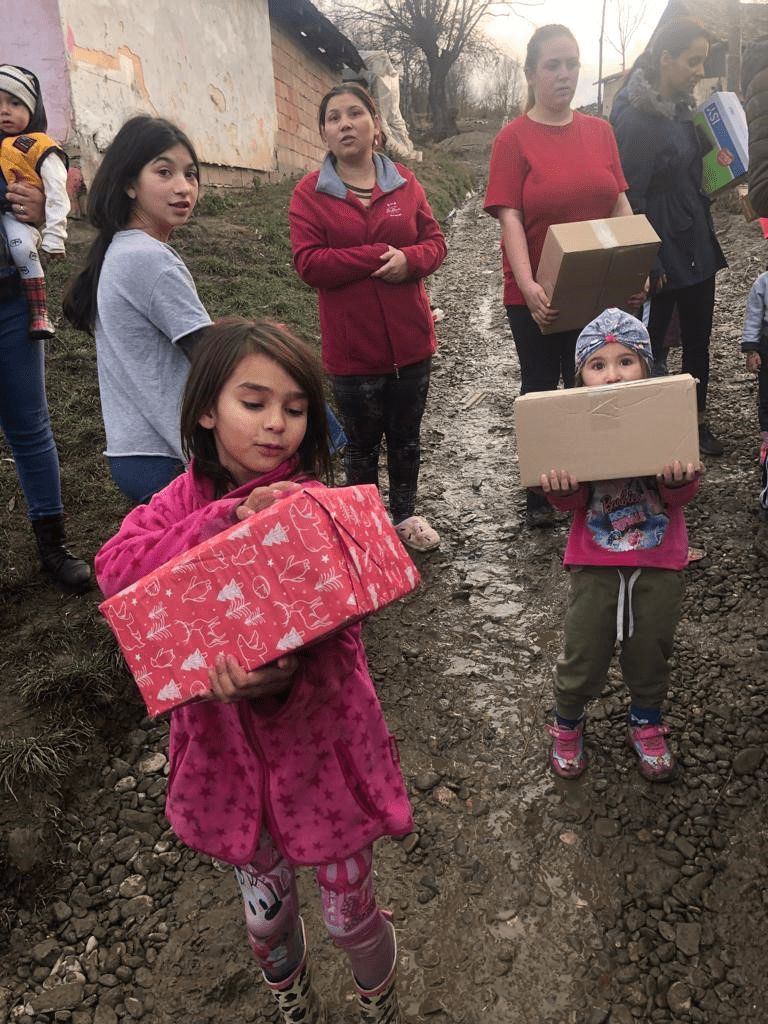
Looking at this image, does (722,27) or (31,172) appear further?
(722,27)

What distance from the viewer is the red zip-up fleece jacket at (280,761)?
132 centimetres

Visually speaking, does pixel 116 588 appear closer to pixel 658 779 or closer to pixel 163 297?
pixel 163 297

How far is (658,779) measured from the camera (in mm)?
2170

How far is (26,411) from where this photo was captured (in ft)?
9.29

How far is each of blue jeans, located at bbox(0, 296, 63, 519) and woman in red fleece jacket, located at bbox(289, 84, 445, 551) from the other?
3.62 ft

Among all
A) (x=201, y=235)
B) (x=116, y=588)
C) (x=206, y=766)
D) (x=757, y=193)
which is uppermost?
(x=201, y=235)

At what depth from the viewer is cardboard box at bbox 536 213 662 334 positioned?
267cm

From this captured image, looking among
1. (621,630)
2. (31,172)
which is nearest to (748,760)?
(621,630)

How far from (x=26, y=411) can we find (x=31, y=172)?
101 cm

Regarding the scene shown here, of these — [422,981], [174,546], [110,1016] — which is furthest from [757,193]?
[110,1016]

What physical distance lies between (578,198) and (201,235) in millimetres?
5774

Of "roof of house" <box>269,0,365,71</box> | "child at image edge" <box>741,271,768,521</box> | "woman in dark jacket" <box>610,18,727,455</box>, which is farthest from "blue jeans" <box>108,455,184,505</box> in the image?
"roof of house" <box>269,0,365,71</box>

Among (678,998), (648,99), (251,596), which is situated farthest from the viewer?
(648,99)

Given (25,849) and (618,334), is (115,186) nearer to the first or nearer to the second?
(618,334)
